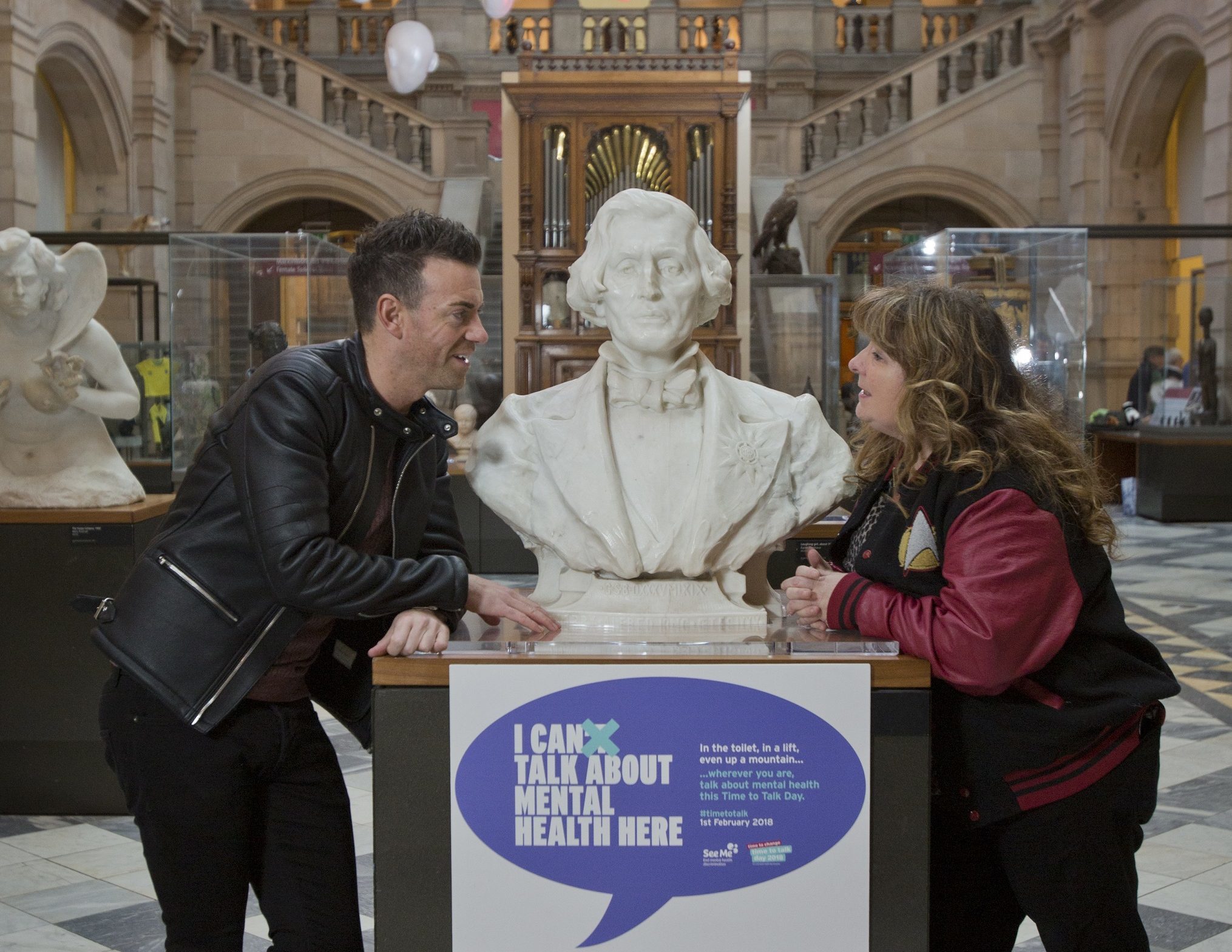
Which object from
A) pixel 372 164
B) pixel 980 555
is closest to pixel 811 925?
pixel 980 555

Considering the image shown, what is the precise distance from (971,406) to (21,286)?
315 cm

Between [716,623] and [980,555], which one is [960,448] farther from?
[716,623]

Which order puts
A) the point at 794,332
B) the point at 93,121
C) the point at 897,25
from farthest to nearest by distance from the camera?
the point at 897,25, the point at 93,121, the point at 794,332

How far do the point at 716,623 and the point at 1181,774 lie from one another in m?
2.70

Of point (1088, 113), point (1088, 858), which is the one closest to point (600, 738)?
point (1088, 858)

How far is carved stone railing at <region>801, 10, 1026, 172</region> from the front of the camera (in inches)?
619

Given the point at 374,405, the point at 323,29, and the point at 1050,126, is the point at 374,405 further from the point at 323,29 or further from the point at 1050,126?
the point at 323,29

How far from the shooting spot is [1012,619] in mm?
1940

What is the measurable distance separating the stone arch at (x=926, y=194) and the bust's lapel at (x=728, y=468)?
13828 millimetres

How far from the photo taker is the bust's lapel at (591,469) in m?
2.37

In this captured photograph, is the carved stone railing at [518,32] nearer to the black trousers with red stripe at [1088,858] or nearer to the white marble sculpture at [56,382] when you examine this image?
the white marble sculpture at [56,382]

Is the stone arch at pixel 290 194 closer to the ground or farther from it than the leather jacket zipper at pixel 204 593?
farther from it

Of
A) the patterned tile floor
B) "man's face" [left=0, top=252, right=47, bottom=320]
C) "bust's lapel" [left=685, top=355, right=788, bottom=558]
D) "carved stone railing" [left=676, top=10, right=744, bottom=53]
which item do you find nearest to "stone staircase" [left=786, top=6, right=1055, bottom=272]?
"carved stone railing" [left=676, top=10, right=744, bottom=53]

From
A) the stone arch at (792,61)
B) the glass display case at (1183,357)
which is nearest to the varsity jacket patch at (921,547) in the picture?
the glass display case at (1183,357)
